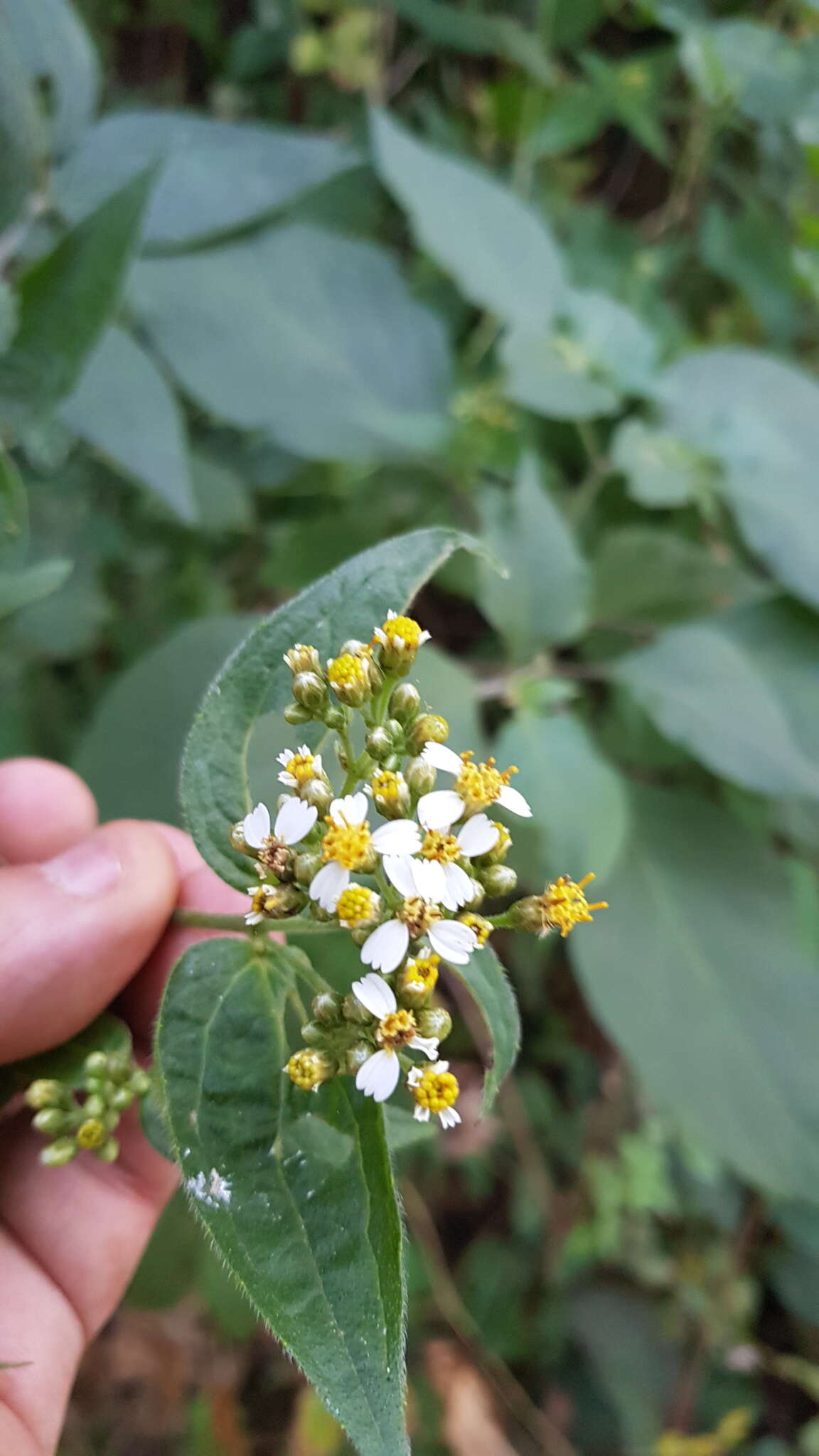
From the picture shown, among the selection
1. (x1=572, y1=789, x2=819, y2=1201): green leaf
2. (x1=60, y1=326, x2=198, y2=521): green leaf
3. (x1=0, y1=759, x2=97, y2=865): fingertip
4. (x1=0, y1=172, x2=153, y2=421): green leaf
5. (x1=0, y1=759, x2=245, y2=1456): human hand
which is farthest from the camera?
(x1=572, y1=789, x2=819, y2=1201): green leaf

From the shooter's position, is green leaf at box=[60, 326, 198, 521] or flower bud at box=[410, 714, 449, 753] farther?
green leaf at box=[60, 326, 198, 521]

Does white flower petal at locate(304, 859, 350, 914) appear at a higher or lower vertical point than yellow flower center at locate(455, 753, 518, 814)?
higher

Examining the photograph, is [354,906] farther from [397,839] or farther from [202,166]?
[202,166]

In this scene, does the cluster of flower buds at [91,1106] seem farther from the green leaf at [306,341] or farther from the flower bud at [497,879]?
the green leaf at [306,341]

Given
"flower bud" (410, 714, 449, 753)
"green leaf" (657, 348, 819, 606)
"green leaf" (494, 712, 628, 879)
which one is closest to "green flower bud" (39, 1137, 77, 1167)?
"flower bud" (410, 714, 449, 753)

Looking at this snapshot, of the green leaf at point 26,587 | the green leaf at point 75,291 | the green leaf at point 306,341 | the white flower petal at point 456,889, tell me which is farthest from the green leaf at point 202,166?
the white flower petal at point 456,889

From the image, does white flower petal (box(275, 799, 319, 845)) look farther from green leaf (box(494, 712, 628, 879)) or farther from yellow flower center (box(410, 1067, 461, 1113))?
green leaf (box(494, 712, 628, 879))

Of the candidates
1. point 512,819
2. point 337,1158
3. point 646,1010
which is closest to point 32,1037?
point 337,1158
